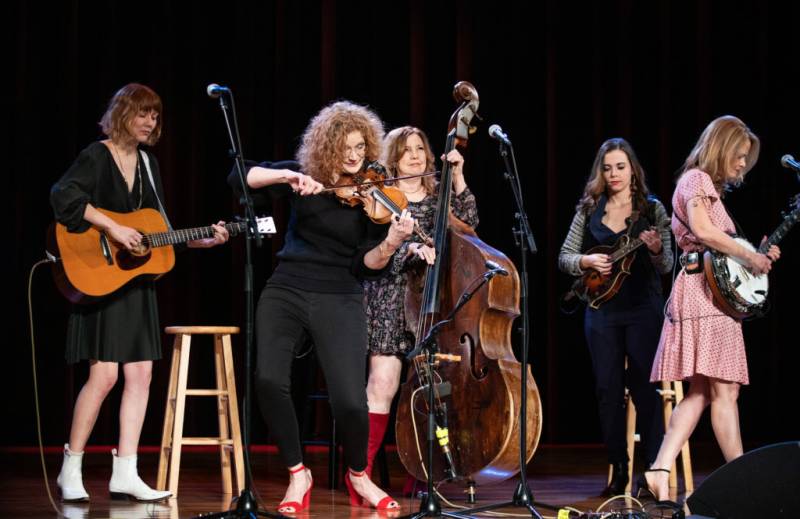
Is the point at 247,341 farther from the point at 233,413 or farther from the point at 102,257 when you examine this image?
the point at 233,413

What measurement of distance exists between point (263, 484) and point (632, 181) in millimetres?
2250

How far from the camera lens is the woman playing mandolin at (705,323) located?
3.94 m

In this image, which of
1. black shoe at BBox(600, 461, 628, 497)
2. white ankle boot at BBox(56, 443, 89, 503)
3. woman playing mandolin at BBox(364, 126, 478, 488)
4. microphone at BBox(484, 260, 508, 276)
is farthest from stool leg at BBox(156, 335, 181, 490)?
black shoe at BBox(600, 461, 628, 497)

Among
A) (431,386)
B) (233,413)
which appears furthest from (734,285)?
(233,413)

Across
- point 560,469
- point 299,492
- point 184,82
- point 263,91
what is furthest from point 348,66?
point 299,492

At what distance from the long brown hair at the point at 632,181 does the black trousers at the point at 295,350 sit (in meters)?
1.53

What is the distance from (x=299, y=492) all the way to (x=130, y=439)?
893 mm

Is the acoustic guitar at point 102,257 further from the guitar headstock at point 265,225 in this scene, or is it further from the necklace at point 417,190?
the necklace at point 417,190

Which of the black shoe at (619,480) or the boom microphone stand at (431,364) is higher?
the boom microphone stand at (431,364)

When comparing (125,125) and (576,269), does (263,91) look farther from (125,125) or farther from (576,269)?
(576,269)

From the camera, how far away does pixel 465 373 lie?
3889 mm

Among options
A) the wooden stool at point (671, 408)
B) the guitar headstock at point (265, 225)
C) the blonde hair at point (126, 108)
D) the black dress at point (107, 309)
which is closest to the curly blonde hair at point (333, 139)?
the guitar headstock at point (265, 225)

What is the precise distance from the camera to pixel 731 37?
7078 millimetres

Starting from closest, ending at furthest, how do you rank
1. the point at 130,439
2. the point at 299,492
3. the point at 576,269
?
the point at 299,492, the point at 130,439, the point at 576,269
